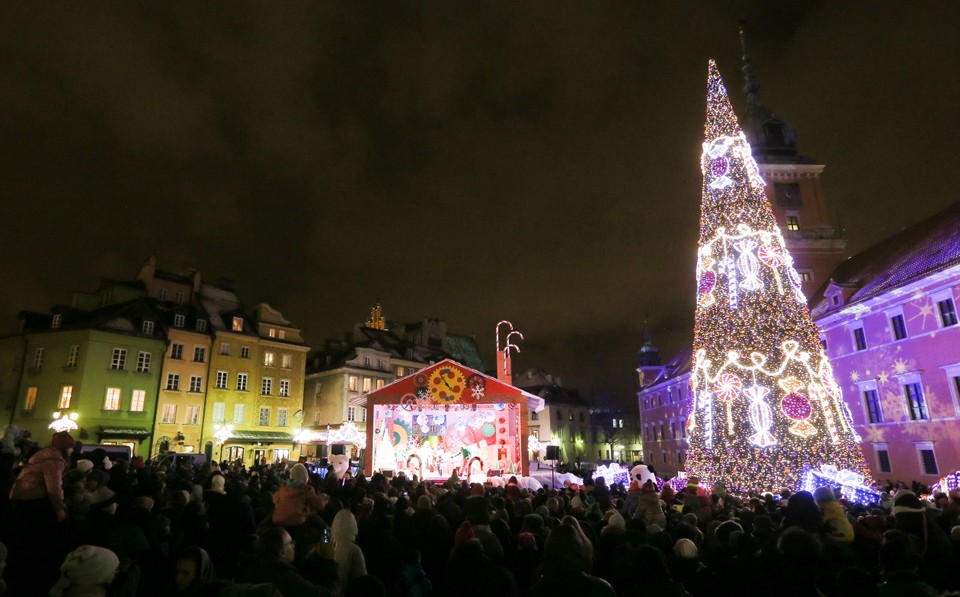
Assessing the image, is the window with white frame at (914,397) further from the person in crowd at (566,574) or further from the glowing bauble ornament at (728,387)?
the person in crowd at (566,574)

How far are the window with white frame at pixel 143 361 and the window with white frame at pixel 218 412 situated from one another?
204 inches

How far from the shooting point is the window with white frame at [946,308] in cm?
2380

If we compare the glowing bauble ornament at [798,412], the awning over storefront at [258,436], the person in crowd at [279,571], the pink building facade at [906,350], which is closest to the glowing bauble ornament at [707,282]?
the glowing bauble ornament at [798,412]

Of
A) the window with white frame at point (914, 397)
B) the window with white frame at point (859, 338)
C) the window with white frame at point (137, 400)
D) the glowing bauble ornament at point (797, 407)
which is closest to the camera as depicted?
the glowing bauble ornament at point (797, 407)

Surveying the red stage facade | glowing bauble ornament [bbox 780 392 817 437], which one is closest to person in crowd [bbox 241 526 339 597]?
glowing bauble ornament [bbox 780 392 817 437]

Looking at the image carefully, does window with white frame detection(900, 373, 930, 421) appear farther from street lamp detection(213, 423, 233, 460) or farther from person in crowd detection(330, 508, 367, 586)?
street lamp detection(213, 423, 233, 460)

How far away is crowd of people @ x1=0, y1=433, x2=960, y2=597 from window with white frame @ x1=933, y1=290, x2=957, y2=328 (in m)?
20.9

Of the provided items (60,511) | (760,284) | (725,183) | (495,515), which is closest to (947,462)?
(760,284)

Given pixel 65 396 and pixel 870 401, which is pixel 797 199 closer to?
pixel 870 401

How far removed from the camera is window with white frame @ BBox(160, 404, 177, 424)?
37.0 metres

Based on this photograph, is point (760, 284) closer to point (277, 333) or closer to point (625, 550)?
point (625, 550)

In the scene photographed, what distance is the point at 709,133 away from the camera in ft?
65.7

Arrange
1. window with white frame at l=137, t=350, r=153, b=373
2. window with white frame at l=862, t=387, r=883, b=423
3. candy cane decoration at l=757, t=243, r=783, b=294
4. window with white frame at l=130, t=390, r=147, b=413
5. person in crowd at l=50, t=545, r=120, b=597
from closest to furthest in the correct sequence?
person in crowd at l=50, t=545, r=120, b=597, candy cane decoration at l=757, t=243, r=783, b=294, window with white frame at l=862, t=387, r=883, b=423, window with white frame at l=130, t=390, r=147, b=413, window with white frame at l=137, t=350, r=153, b=373

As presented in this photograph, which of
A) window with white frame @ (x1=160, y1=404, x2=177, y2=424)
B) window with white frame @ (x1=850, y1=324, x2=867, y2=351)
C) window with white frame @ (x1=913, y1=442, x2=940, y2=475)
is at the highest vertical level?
window with white frame @ (x1=850, y1=324, x2=867, y2=351)
